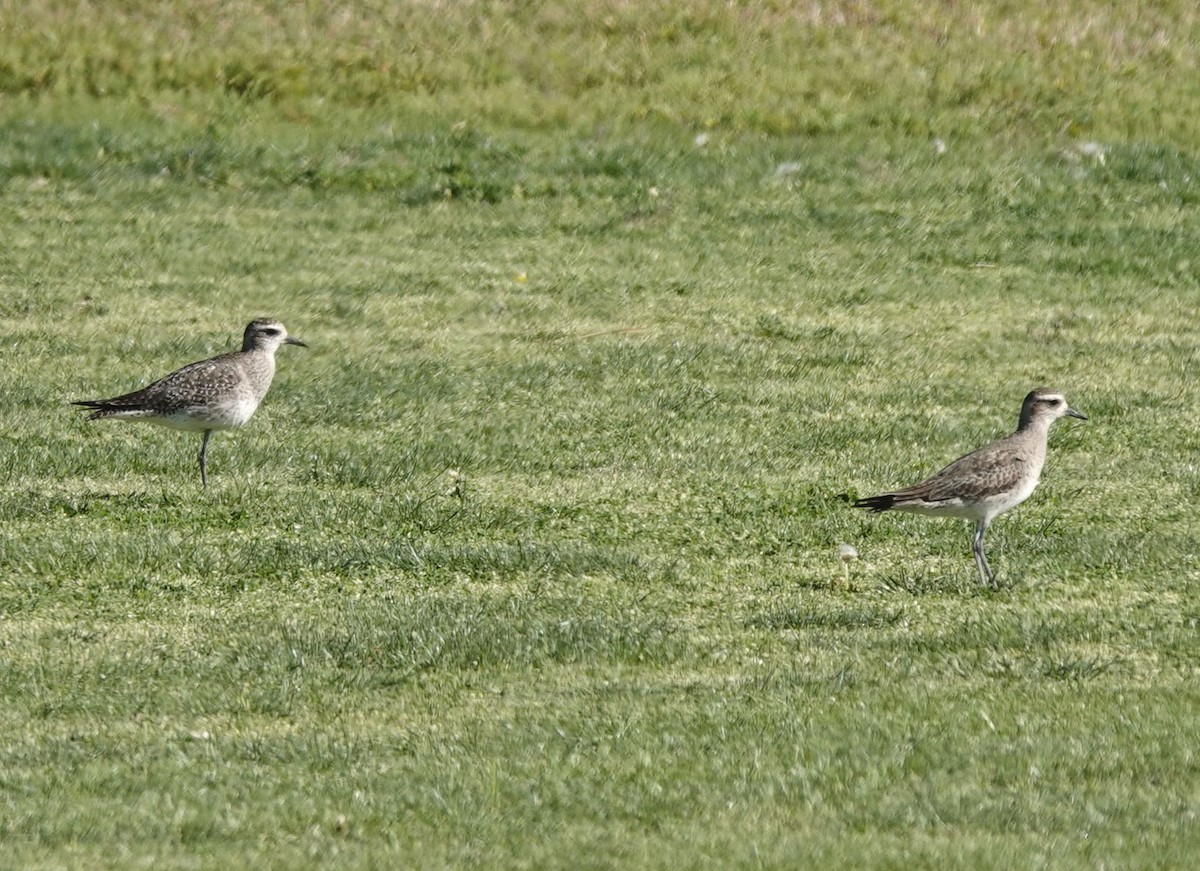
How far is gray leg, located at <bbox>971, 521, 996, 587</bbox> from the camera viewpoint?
34.7 feet

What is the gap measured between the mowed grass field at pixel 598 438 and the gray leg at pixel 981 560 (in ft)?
0.30

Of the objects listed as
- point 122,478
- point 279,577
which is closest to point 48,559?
point 279,577

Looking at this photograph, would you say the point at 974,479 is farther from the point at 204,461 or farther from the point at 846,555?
the point at 204,461

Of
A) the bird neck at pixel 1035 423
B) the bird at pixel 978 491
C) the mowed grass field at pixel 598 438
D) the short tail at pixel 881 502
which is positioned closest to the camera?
the mowed grass field at pixel 598 438

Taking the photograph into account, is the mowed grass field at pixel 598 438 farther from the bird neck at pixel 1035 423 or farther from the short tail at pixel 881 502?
the bird neck at pixel 1035 423

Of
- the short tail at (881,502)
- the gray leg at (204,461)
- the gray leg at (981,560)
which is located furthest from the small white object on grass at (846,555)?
the gray leg at (204,461)

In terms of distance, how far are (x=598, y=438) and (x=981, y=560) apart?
14.5ft

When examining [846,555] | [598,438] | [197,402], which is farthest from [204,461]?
[846,555]

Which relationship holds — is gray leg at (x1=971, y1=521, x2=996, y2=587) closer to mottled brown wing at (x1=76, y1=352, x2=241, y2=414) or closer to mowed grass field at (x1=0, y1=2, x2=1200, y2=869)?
mowed grass field at (x1=0, y1=2, x2=1200, y2=869)

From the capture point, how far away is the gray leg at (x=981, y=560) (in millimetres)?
10578

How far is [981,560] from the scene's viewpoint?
34.9ft

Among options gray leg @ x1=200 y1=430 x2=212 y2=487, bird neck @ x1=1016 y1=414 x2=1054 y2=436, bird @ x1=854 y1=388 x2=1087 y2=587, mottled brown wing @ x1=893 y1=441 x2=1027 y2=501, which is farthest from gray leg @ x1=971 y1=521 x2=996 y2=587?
gray leg @ x1=200 y1=430 x2=212 y2=487

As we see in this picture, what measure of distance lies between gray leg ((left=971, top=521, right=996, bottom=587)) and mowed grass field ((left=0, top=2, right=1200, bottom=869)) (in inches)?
3.7

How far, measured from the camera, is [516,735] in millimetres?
8430
